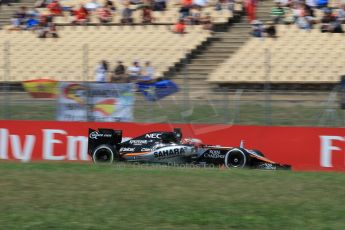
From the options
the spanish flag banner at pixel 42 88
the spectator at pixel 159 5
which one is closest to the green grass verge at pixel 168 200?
the spanish flag banner at pixel 42 88

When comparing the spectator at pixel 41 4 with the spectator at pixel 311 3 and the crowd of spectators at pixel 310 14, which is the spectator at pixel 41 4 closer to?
the crowd of spectators at pixel 310 14

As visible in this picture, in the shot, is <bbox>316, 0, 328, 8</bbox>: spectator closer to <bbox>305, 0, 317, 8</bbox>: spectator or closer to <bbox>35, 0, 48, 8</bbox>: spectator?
<bbox>305, 0, 317, 8</bbox>: spectator

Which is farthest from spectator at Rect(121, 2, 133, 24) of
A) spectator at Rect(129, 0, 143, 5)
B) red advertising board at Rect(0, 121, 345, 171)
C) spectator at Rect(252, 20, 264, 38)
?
red advertising board at Rect(0, 121, 345, 171)

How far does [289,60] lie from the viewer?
17.4m

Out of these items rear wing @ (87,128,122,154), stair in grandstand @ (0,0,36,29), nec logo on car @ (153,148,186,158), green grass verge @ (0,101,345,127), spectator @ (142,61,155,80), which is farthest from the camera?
stair in grandstand @ (0,0,36,29)

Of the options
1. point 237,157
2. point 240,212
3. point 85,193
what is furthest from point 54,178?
point 237,157

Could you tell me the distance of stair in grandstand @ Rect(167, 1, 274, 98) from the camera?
62.9 feet

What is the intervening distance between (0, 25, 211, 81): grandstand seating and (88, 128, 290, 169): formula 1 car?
507 centimetres

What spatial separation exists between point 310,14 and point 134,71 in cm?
661

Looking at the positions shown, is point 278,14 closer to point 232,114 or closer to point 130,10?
point 130,10

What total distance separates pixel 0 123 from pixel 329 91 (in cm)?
697

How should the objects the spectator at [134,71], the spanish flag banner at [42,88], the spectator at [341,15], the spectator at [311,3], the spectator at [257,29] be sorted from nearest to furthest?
the spanish flag banner at [42,88]
the spectator at [134,71]
the spectator at [341,15]
the spectator at [257,29]
the spectator at [311,3]

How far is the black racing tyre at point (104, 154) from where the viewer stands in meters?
11.8

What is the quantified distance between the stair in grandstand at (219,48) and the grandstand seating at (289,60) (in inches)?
23.8
